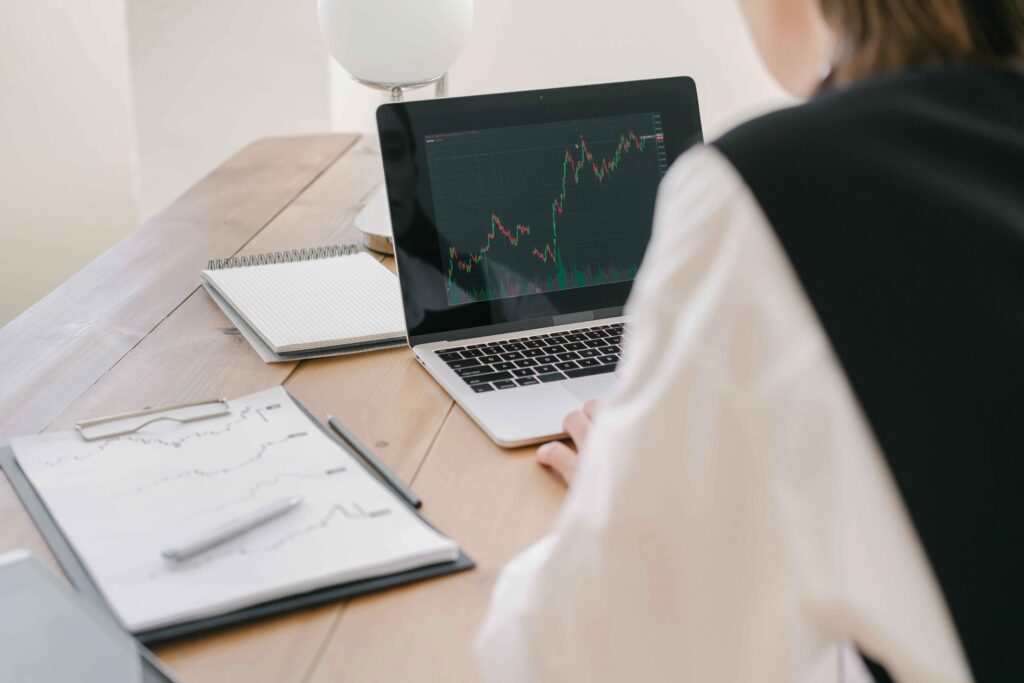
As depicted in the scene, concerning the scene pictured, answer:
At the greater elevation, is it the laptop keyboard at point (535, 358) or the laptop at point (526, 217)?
the laptop at point (526, 217)

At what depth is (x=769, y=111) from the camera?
0.48 m

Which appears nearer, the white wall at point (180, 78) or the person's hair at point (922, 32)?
the person's hair at point (922, 32)

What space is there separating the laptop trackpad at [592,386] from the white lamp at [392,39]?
42 centimetres

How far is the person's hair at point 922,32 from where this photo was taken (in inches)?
20.8

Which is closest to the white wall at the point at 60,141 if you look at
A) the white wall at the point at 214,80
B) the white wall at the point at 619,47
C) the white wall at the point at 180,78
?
the white wall at the point at 180,78

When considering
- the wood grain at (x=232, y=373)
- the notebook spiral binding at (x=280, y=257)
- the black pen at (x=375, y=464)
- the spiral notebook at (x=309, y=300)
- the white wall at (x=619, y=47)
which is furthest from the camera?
the white wall at (x=619, y=47)

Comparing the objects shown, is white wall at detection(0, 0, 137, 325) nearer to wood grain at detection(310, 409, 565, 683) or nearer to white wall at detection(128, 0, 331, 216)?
white wall at detection(128, 0, 331, 216)

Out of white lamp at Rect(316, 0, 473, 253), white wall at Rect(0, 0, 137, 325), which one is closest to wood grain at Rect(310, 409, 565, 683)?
white lamp at Rect(316, 0, 473, 253)

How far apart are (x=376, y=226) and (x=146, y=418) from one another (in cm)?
53

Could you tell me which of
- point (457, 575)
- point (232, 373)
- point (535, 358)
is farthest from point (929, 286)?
point (232, 373)

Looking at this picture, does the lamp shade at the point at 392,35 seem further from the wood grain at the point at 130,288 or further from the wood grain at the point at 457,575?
the wood grain at the point at 457,575

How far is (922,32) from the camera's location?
53 centimetres

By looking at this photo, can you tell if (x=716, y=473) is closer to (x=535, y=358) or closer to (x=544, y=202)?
(x=535, y=358)

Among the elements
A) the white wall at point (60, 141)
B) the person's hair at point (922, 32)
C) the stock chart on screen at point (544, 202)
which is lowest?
the white wall at point (60, 141)
